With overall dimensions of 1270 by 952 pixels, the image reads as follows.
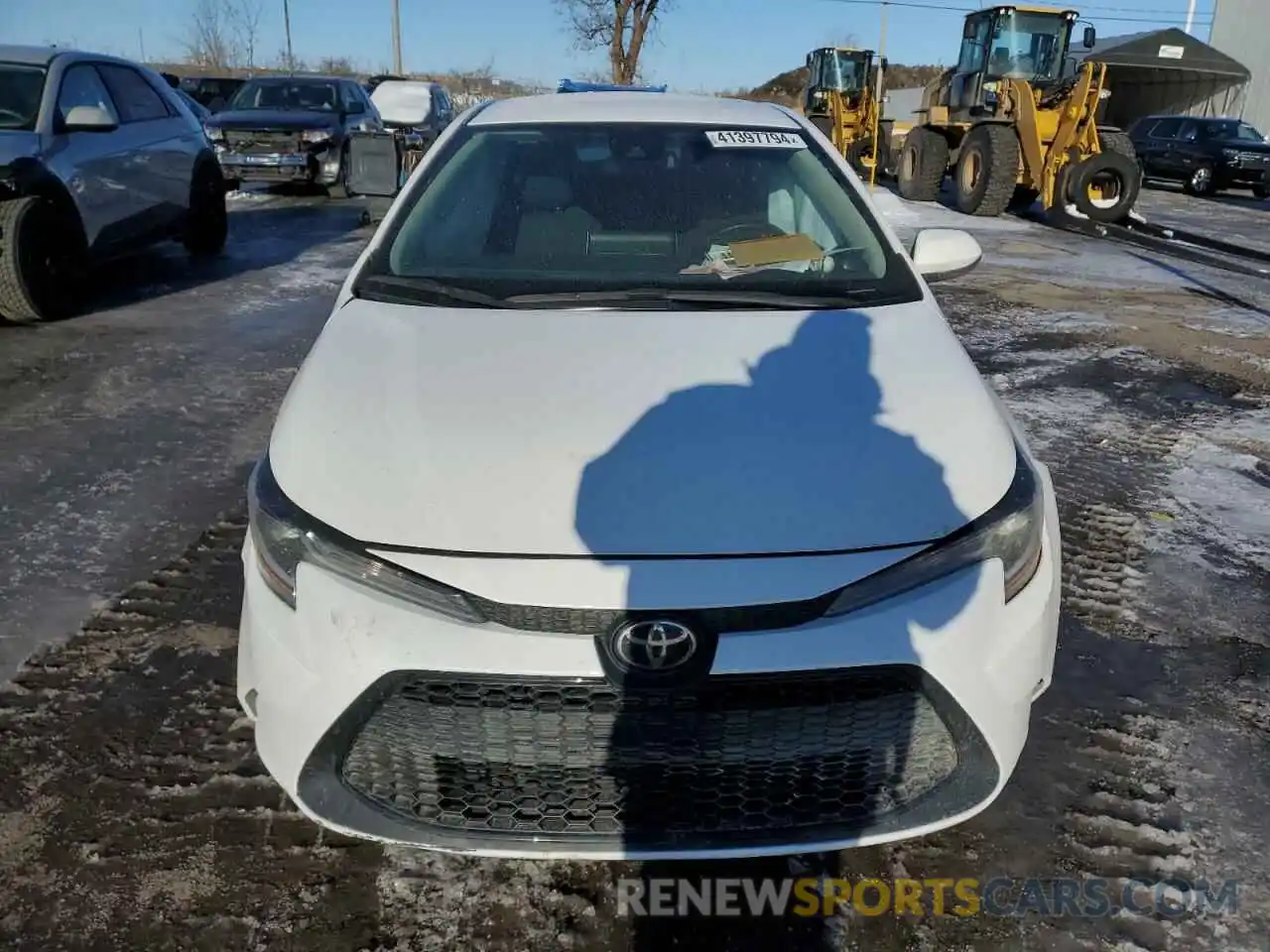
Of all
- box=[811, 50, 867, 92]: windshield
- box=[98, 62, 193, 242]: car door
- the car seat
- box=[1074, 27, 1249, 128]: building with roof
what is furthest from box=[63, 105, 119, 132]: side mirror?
box=[1074, 27, 1249, 128]: building with roof

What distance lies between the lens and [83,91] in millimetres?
7262

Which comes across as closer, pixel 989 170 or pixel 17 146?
pixel 17 146

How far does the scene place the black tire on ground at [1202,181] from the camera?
20.1 meters

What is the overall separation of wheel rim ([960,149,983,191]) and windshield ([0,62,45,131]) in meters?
11.9

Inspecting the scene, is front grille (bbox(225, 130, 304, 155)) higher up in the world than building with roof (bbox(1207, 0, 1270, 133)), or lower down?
lower down

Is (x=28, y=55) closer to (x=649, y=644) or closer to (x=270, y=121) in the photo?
(x=270, y=121)

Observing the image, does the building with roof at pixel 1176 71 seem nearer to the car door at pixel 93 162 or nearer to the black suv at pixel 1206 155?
the black suv at pixel 1206 155

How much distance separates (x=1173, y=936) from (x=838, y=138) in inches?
744

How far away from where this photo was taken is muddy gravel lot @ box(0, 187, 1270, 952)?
2.07 metres

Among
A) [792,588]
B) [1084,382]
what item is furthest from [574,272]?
[1084,382]

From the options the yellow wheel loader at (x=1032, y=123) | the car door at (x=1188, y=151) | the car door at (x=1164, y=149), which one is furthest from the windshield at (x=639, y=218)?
the car door at (x=1164, y=149)

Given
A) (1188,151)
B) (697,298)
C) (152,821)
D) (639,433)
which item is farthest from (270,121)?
(1188,151)

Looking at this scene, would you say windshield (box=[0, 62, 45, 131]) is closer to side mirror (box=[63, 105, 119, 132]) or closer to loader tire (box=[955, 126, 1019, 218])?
side mirror (box=[63, 105, 119, 132])

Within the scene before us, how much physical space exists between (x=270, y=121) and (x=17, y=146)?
21.8 feet
